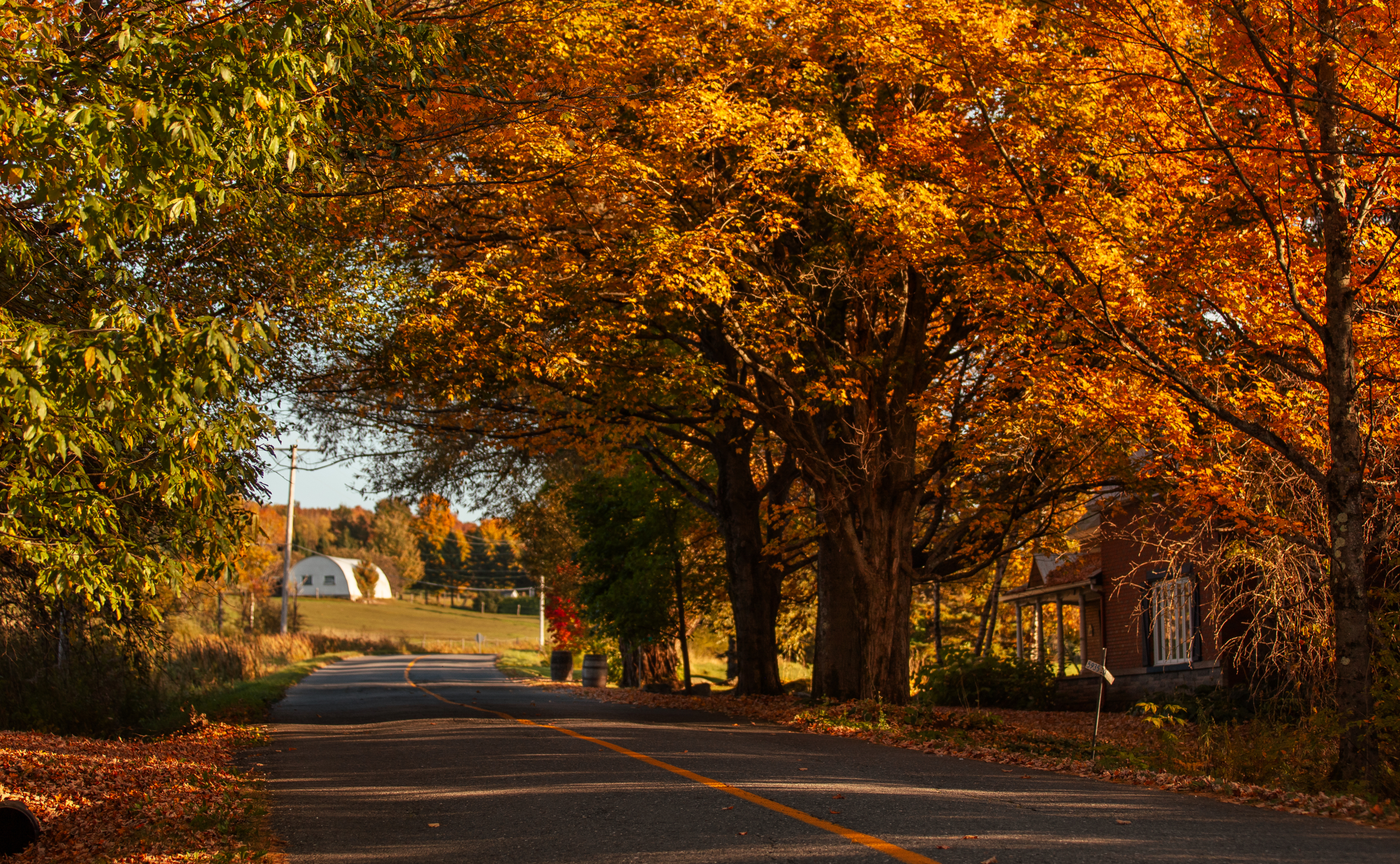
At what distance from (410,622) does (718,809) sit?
10011 centimetres

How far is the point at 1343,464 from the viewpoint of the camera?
32.4ft

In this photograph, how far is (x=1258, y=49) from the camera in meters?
10.0

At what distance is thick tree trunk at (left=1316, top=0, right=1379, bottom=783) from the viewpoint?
948 centimetres

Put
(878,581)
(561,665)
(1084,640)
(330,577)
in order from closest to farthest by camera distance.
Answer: (878,581) → (1084,640) → (561,665) → (330,577)

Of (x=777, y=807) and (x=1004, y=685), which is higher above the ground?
(x=777, y=807)

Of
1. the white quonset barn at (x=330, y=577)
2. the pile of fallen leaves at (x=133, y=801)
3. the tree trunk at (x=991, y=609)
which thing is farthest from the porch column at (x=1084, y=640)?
the white quonset barn at (x=330, y=577)

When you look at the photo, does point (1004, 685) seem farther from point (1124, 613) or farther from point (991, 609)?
point (991, 609)

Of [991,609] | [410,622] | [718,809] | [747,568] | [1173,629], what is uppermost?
[747,568]

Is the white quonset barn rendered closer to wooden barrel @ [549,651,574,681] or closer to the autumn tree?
wooden barrel @ [549,651,574,681]

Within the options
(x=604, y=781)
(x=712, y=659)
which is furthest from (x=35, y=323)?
(x=712, y=659)

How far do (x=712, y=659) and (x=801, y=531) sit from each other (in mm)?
41438

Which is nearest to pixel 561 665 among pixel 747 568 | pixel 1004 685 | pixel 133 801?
pixel 1004 685

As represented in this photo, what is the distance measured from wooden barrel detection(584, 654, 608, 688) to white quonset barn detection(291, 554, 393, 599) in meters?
92.2

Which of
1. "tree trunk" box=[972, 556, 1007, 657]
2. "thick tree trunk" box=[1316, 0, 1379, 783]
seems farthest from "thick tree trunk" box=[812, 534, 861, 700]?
"tree trunk" box=[972, 556, 1007, 657]
